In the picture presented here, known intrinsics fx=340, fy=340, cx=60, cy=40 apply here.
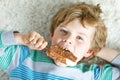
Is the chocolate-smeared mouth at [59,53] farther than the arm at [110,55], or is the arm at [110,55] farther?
the arm at [110,55]

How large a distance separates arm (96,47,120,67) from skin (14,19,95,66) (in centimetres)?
8

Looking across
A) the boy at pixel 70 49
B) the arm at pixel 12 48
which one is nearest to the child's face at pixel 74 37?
the boy at pixel 70 49

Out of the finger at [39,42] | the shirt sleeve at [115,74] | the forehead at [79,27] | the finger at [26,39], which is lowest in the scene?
the shirt sleeve at [115,74]

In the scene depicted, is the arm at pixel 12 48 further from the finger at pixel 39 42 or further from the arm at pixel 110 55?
the arm at pixel 110 55

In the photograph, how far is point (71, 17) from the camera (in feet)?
4.21

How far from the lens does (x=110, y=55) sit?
134 centimetres

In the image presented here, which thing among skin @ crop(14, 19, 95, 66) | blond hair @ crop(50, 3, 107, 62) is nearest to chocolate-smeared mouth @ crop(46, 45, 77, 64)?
skin @ crop(14, 19, 95, 66)

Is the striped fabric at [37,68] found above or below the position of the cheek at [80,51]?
below

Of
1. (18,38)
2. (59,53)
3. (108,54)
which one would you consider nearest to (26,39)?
(18,38)

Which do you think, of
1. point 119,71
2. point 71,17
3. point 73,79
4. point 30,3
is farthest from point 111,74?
point 30,3

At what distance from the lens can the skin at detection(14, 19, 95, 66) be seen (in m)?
1.22

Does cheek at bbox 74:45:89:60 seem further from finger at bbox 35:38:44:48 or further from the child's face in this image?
finger at bbox 35:38:44:48

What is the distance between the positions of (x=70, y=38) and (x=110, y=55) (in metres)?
0.20

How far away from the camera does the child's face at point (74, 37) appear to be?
1.24 metres
